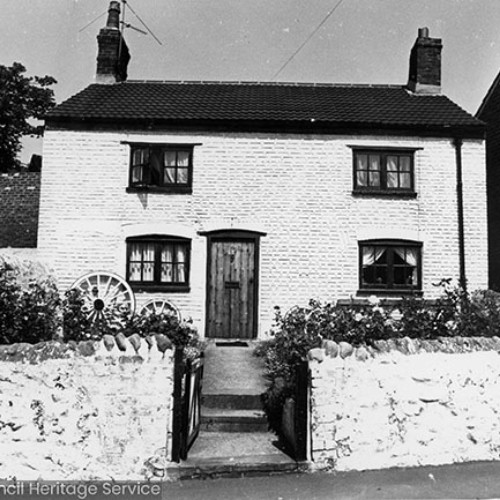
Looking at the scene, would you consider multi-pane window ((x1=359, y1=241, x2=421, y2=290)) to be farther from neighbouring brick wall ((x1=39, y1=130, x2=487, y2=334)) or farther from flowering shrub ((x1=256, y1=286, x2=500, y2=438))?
flowering shrub ((x1=256, y1=286, x2=500, y2=438))

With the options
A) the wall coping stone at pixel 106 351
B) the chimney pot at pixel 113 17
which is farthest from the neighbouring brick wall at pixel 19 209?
the wall coping stone at pixel 106 351

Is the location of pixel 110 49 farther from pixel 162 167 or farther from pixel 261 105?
pixel 261 105

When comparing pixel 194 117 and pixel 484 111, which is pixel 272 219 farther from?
pixel 484 111

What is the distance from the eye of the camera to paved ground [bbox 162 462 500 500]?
5555 millimetres

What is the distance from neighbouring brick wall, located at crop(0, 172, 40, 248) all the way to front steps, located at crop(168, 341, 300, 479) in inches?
314

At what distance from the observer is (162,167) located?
542 inches

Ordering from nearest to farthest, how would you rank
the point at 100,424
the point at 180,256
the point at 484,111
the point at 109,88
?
1. the point at 100,424
2. the point at 180,256
3. the point at 109,88
4. the point at 484,111

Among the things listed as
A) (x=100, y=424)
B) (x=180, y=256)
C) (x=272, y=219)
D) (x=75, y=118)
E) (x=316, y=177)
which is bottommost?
(x=100, y=424)

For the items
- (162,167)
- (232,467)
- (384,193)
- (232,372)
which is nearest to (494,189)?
(384,193)

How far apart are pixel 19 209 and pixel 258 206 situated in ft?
24.7

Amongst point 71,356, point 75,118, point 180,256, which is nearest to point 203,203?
point 180,256

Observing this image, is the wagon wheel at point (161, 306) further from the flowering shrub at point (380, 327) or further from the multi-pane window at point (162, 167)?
the flowering shrub at point (380, 327)

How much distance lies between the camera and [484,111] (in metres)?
18.8

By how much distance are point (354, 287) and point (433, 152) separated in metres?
4.01
